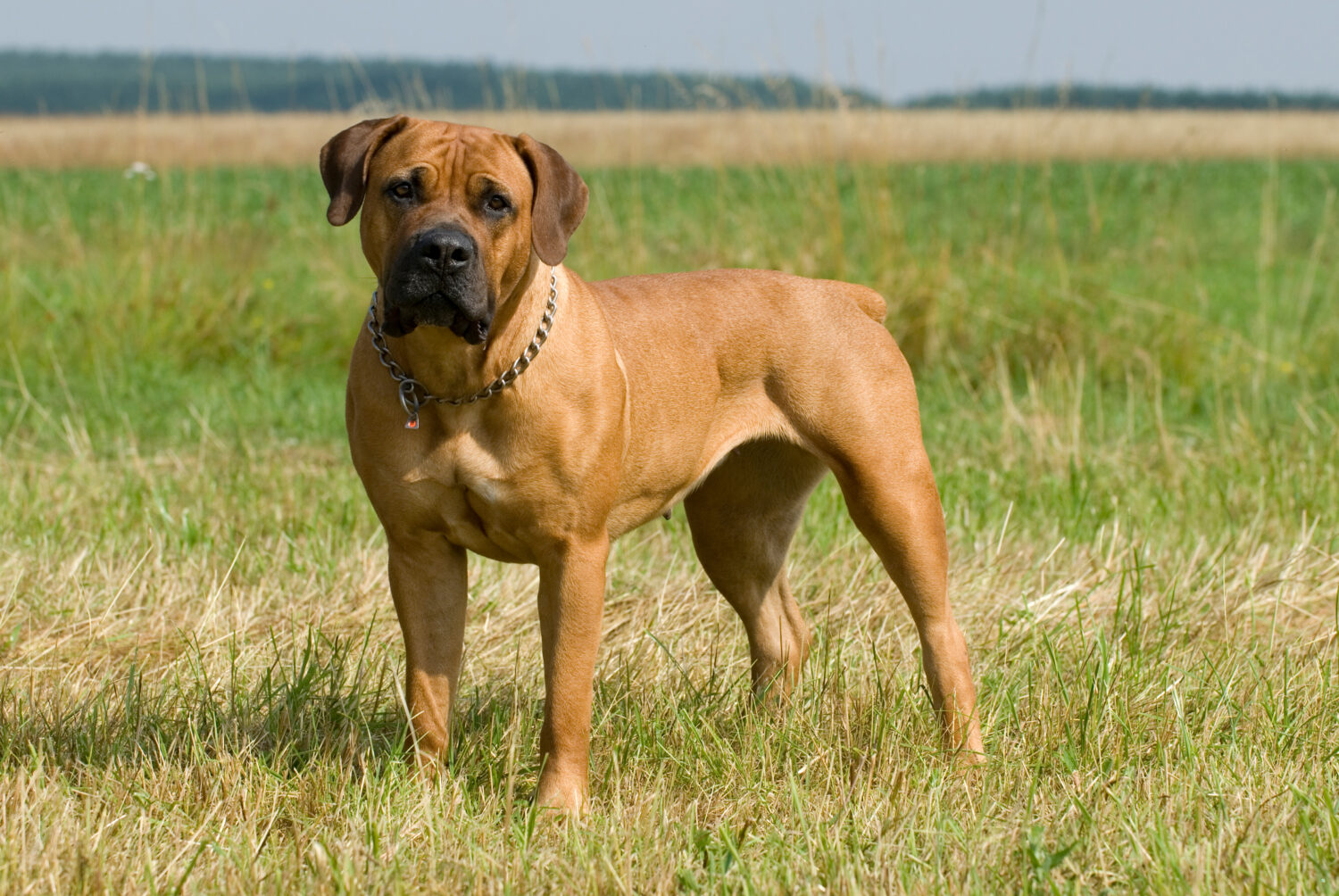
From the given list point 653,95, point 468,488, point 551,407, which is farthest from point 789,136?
point 468,488

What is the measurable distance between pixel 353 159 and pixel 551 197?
1.63ft

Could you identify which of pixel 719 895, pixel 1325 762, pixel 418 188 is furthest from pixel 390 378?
pixel 1325 762

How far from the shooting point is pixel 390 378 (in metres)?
3.35

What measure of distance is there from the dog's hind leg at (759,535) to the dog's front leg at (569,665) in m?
0.95

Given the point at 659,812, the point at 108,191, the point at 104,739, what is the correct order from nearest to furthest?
1. the point at 659,812
2. the point at 104,739
3. the point at 108,191

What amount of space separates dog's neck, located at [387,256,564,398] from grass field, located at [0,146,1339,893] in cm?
79

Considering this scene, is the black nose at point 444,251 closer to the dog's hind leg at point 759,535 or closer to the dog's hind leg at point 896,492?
the dog's hind leg at point 896,492

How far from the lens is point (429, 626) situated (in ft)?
11.6

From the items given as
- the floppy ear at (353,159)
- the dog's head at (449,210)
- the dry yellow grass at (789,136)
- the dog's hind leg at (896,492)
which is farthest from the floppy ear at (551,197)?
the dry yellow grass at (789,136)

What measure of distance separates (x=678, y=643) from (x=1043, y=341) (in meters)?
4.76

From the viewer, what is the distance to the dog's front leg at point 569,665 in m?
3.41

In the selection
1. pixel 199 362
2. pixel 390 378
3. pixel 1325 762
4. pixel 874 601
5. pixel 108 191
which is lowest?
pixel 108 191

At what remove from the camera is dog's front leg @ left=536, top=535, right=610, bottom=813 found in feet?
11.2

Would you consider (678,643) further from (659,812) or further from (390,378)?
(390,378)
